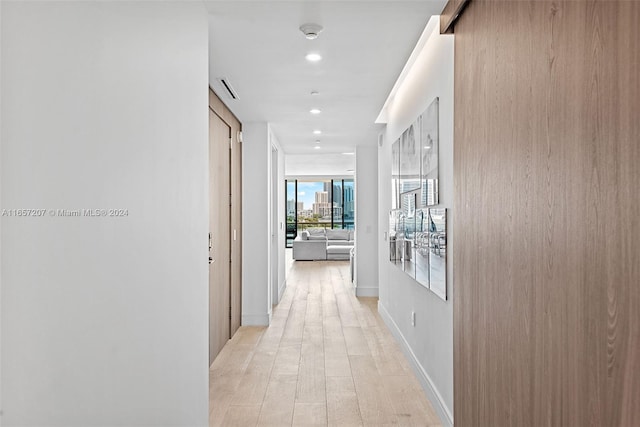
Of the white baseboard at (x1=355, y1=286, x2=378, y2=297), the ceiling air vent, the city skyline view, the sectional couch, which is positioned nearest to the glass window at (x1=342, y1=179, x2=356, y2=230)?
the city skyline view

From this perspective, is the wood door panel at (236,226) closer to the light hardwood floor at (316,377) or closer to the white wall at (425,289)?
the light hardwood floor at (316,377)

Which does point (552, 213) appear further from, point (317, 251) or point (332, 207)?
point (332, 207)

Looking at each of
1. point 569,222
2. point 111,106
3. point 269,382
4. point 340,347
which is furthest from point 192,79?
point 340,347

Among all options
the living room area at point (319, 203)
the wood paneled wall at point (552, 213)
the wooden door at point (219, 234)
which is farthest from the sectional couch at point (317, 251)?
the wood paneled wall at point (552, 213)

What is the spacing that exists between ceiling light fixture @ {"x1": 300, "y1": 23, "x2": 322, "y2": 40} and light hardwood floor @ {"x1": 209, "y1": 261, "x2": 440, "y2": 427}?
7.38ft

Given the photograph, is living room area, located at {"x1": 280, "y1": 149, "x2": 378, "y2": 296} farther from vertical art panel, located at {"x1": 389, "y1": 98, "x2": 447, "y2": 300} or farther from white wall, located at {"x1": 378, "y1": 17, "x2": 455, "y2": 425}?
vertical art panel, located at {"x1": 389, "y1": 98, "x2": 447, "y2": 300}

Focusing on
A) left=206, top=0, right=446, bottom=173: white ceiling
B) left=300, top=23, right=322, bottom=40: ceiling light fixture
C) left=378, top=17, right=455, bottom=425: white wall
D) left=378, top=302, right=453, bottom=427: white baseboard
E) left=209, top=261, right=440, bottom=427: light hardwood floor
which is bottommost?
left=209, top=261, right=440, bottom=427: light hardwood floor

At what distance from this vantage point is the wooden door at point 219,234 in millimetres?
3990

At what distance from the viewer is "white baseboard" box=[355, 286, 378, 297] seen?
7.11 meters

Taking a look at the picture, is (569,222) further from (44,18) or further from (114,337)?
(44,18)

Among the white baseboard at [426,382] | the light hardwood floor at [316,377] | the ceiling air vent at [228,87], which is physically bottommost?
the light hardwood floor at [316,377]

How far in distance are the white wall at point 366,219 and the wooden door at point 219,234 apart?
2872 millimetres

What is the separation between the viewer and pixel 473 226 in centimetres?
212

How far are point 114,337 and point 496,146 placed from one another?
1562mm
